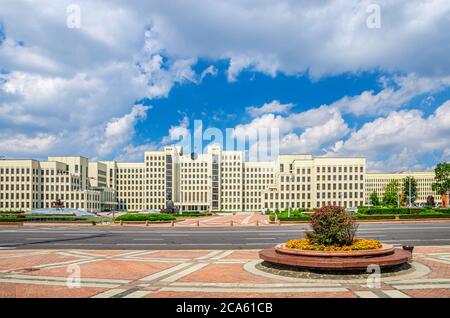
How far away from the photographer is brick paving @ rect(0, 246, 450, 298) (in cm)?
946

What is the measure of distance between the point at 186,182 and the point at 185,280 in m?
133

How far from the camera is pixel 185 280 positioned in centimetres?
1118

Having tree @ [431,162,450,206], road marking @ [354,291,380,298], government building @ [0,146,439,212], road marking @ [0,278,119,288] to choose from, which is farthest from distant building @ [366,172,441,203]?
road marking @ [0,278,119,288]

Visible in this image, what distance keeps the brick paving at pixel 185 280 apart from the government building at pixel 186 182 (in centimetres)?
9918

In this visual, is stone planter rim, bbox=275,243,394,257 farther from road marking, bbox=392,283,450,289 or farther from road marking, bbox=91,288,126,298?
road marking, bbox=91,288,126,298

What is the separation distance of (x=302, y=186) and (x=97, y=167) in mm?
79246

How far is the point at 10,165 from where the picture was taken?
113 metres

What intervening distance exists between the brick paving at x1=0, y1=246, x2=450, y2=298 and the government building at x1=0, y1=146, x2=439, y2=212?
99.2 meters

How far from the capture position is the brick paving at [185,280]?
9.46 meters

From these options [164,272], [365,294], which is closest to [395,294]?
[365,294]

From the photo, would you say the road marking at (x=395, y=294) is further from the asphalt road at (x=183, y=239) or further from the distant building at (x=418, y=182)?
the distant building at (x=418, y=182)

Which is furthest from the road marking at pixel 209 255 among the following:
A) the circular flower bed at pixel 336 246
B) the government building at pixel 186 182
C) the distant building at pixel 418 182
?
the distant building at pixel 418 182
